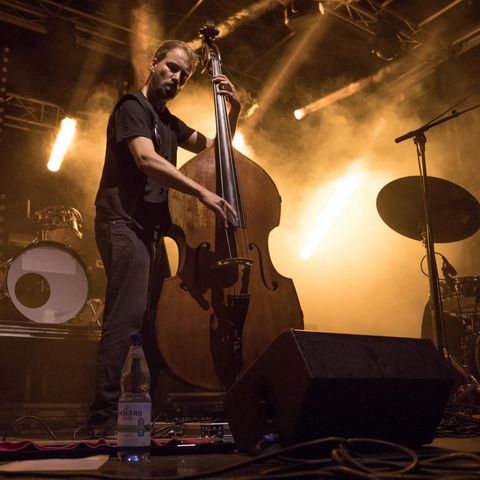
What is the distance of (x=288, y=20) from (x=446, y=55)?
77.3 inches

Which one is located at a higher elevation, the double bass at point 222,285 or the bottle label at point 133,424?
the double bass at point 222,285

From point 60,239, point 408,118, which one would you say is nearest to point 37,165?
point 60,239

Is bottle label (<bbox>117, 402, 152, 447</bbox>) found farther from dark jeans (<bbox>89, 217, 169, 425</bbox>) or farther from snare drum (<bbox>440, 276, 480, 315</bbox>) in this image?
snare drum (<bbox>440, 276, 480, 315</bbox>)

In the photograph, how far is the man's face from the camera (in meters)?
2.24

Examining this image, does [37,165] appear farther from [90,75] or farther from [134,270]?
[134,270]

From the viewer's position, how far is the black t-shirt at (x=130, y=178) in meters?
A: 2.07

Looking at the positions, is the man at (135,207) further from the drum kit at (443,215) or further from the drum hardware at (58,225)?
the drum hardware at (58,225)

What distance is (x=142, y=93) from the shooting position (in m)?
2.27

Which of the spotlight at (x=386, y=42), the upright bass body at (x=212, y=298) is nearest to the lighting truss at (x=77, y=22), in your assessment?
the spotlight at (x=386, y=42)

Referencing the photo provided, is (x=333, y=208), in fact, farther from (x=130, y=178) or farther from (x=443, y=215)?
(x=130, y=178)

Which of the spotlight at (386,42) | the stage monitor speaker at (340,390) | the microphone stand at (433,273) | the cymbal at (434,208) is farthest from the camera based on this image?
the spotlight at (386,42)

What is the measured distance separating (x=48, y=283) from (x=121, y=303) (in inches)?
90.8

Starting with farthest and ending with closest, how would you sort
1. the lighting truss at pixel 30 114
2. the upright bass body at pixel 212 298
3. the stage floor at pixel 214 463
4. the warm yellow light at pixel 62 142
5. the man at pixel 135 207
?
the lighting truss at pixel 30 114 → the warm yellow light at pixel 62 142 → the man at pixel 135 207 → the upright bass body at pixel 212 298 → the stage floor at pixel 214 463

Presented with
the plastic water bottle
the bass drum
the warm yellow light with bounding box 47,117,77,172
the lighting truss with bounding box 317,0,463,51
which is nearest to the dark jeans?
the plastic water bottle
